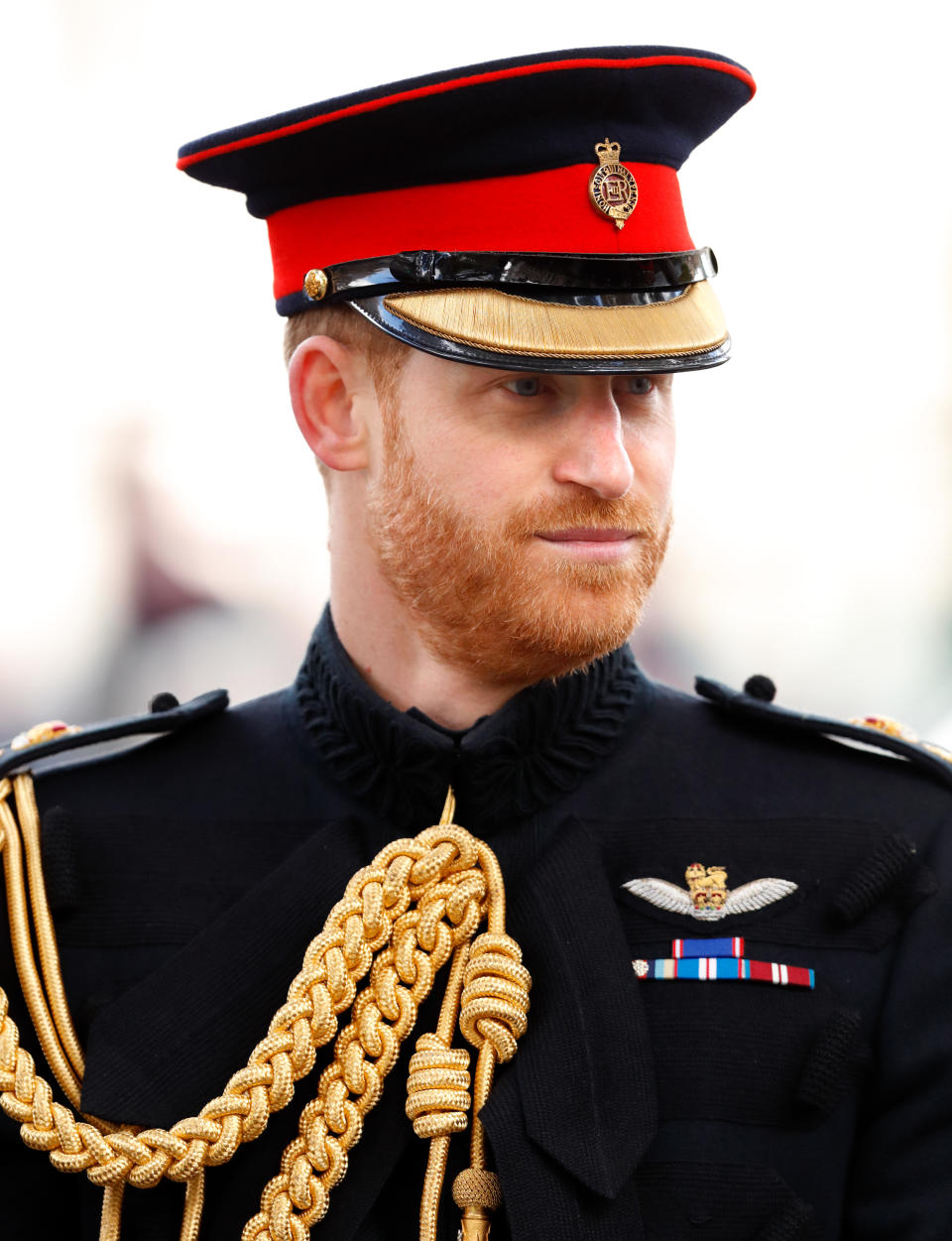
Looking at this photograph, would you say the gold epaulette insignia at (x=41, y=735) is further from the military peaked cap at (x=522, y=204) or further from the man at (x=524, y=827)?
the military peaked cap at (x=522, y=204)

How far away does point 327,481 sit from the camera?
5.55 ft

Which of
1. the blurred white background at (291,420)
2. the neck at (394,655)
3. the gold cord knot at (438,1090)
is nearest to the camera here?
the gold cord knot at (438,1090)

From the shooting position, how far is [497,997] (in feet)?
4.42

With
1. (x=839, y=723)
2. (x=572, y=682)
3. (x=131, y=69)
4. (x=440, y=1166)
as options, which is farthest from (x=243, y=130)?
(x=131, y=69)

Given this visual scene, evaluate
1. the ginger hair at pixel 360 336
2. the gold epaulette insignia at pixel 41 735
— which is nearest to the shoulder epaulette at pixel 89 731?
the gold epaulette insignia at pixel 41 735

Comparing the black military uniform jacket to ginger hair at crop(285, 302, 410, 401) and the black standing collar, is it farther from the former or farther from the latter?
ginger hair at crop(285, 302, 410, 401)

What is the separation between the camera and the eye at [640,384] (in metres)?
1.46

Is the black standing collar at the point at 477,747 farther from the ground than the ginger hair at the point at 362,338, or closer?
closer

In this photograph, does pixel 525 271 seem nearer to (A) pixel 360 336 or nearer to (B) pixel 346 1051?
(A) pixel 360 336

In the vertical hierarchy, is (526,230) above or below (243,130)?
below

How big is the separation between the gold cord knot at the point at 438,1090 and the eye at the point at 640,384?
24.9 inches

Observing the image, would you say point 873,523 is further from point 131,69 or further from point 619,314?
point 619,314

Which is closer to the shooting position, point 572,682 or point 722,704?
point 572,682

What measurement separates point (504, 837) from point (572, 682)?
0.55 feet
